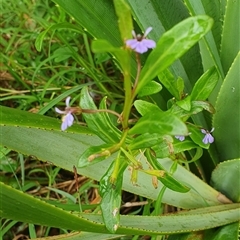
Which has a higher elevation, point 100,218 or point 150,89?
point 150,89

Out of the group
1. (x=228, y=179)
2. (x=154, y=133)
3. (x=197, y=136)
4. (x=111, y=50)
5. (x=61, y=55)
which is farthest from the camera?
(x=61, y=55)

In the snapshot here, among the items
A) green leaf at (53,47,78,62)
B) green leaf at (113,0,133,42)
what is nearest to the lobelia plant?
green leaf at (113,0,133,42)

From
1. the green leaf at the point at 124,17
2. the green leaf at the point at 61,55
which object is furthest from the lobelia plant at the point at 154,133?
the green leaf at the point at 61,55

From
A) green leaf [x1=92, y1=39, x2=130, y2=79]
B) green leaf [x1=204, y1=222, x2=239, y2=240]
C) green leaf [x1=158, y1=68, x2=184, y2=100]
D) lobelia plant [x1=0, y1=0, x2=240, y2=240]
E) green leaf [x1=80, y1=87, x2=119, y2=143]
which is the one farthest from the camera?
green leaf [x1=204, y1=222, x2=239, y2=240]

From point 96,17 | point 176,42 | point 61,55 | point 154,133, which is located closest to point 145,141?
point 154,133

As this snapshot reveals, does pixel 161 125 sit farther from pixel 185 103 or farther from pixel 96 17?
pixel 96 17

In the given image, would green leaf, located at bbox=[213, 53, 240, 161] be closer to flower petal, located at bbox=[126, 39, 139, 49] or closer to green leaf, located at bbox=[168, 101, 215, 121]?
green leaf, located at bbox=[168, 101, 215, 121]

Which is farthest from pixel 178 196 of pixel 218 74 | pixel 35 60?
pixel 35 60
